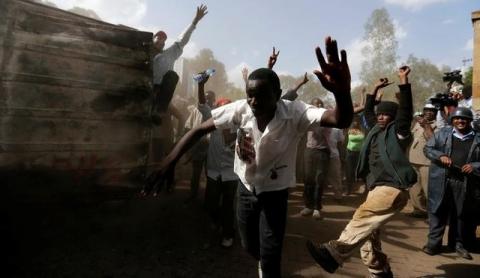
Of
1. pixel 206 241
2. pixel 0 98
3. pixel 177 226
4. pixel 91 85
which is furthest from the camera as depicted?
pixel 177 226

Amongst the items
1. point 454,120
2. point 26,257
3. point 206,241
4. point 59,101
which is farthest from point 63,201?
point 454,120

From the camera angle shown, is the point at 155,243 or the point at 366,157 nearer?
the point at 366,157

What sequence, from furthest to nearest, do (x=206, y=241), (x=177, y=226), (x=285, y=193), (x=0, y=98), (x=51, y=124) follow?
(x=177, y=226), (x=206, y=241), (x=51, y=124), (x=0, y=98), (x=285, y=193)

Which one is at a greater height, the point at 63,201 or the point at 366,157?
the point at 366,157

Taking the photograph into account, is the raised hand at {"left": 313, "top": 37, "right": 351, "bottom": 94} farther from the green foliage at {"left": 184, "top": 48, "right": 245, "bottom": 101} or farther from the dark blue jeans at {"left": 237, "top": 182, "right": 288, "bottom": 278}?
the green foliage at {"left": 184, "top": 48, "right": 245, "bottom": 101}

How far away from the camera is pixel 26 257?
356 centimetres

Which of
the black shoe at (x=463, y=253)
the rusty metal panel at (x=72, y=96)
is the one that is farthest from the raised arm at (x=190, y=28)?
the black shoe at (x=463, y=253)

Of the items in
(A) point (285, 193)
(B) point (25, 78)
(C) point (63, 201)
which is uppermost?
(B) point (25, 78)

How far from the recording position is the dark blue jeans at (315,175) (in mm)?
6066

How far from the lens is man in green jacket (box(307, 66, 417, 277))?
3201 mm

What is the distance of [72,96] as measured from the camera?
12.9 ft

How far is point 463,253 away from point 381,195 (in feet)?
7.18

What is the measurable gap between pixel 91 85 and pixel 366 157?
10.8 feet

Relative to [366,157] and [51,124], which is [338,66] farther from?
[51,124]
